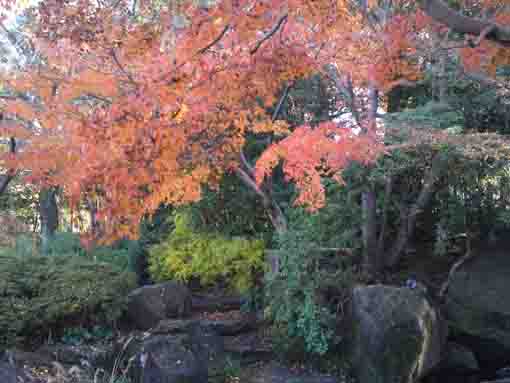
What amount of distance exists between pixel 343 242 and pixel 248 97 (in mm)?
2721

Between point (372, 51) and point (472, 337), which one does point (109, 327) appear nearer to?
point (472, 337)

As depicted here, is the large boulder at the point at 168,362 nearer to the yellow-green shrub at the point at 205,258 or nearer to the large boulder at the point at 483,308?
the yellow-green shrub at the point at 205,258

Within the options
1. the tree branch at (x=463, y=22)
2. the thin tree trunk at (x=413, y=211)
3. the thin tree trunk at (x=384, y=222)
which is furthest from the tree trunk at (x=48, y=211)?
the tree branch at (x=463, y=22)

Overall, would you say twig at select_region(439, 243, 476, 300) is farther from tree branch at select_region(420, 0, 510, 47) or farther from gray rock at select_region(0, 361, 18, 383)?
gray rock at select_region(0, 361, 18, 383)

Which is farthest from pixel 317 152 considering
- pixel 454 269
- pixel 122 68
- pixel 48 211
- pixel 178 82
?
pixel 48 211

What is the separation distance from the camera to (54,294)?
6.19 m

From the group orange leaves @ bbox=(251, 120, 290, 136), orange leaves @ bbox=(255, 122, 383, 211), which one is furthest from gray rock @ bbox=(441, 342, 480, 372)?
orange leaves @ bbox=(251, 120, 290, 136)

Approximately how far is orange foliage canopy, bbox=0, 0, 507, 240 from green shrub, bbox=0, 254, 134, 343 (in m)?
1.38

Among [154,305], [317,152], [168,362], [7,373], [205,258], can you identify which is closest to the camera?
[7,373]

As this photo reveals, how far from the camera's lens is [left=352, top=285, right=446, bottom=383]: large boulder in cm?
499

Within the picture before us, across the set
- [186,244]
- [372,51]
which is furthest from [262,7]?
[186,244]

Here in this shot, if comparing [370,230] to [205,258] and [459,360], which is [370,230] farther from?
[205,258]

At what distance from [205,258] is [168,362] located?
11.2ft

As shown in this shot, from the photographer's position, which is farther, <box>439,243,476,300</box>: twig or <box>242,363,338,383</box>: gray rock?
<box>439,243,476,300</box>: twig
